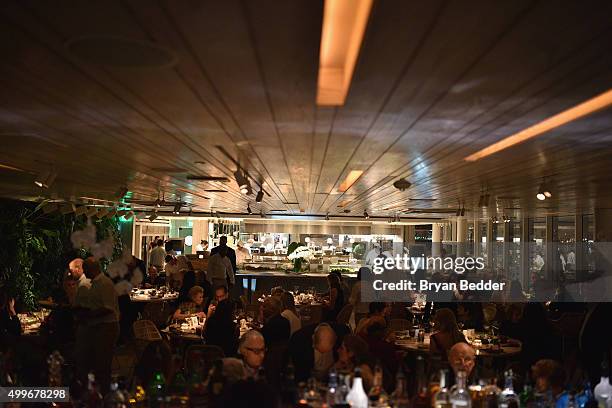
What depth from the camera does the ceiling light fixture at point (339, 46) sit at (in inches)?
74.9

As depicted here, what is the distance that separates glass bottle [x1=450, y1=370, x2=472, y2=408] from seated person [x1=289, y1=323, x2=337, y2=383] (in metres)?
2.08

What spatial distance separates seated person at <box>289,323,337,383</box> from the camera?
17.9 ft

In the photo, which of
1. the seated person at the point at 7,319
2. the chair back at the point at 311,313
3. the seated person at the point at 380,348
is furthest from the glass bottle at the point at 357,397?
the chair back at the point at 311,313

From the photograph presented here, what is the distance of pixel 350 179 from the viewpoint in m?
6.66

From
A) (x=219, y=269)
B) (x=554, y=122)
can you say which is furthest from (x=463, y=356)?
(x=219, y=269)

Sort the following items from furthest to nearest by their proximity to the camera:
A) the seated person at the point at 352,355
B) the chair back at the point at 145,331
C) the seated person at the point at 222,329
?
the chair back at the point at 145,331 < the seated person at the point at 222,329 < the seated person at the point at 352,355

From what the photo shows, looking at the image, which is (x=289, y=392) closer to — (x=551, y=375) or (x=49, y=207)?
(x=551, y=375)

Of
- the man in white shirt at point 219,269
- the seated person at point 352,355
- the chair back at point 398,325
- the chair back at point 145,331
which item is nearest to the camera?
the seated person at point 352,355

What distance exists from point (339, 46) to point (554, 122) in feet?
5.16

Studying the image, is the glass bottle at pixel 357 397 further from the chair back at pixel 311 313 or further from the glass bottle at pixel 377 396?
the chair back at pixel 311 313

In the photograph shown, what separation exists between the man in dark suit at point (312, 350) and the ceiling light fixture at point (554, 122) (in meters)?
1.93

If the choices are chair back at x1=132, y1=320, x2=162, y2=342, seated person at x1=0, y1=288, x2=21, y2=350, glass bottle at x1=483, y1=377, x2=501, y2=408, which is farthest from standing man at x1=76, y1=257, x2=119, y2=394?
glass bottle at x1=483, y1=377, x2=501, y2=408

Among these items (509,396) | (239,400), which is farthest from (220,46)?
(509,396)

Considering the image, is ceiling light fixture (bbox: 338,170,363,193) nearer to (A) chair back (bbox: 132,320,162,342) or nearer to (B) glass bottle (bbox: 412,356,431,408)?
(B) glass bottle (bbox: 412,356,431,408)
